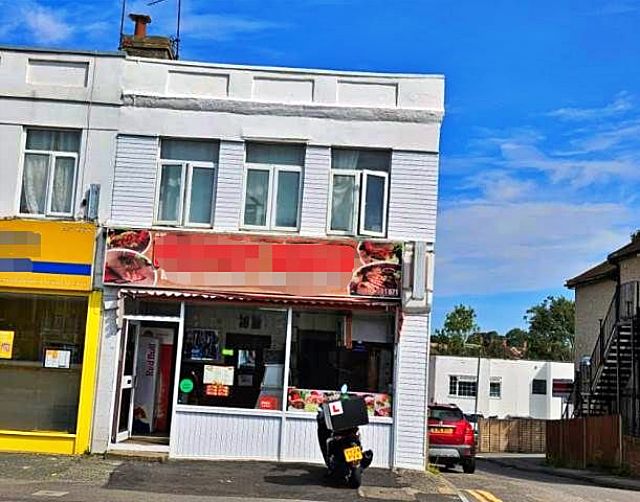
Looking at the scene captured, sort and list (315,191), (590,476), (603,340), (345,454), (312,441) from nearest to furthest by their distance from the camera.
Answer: (345,454)
(312,441)
(315,191)
(590,476)
(603,340)

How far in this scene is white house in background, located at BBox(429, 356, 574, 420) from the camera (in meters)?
52.9

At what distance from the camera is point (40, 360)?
16016 millimetres

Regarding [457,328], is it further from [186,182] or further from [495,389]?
[186,182]

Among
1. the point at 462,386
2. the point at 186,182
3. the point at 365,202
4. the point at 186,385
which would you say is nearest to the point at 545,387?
the point at 462,386

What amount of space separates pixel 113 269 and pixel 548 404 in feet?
141

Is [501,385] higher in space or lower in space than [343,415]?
higher

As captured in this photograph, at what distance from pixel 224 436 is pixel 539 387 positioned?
41.6 m

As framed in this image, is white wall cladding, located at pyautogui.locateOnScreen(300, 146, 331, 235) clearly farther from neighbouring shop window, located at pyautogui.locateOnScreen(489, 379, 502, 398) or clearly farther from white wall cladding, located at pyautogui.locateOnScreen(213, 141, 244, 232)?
neighbouring shop window, located at pyautogui.locateOnScreen(489, 379, 502, 398)

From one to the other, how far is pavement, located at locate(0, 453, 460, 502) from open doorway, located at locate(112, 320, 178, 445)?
1398 millimetres

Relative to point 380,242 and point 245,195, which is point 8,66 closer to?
point 245,195

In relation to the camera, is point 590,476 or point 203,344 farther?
point 590,476

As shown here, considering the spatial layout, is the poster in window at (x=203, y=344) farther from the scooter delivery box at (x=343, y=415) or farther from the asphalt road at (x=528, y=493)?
the asphalt road at (x=528, y=493)

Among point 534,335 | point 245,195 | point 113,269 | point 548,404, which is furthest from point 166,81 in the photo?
point 534,335

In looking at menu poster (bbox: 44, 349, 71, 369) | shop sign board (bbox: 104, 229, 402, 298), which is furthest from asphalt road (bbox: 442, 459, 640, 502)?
menu poster (bbox: 44, 349, 71, 369)
